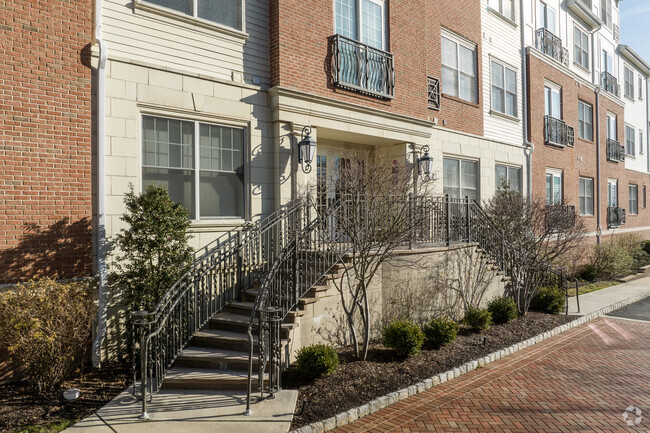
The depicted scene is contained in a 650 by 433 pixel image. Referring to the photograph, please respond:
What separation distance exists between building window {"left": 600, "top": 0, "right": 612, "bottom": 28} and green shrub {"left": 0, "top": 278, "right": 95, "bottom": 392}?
92.1 feet

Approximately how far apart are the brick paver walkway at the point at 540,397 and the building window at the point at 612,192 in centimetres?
1739

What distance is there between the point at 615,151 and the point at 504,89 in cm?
1218

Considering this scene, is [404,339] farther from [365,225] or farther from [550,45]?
[550,45]

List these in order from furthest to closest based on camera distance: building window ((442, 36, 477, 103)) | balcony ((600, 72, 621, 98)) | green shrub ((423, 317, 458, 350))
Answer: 1. balcony ((600, 72, 621, 98))
2. building window ((442, 36, 477, 103))
3. green shrub ((423, 317, 458, 350))

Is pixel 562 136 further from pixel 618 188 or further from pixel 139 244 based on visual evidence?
pixel 139 244

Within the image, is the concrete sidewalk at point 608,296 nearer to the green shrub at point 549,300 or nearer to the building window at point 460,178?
the green shrub at point 549,300

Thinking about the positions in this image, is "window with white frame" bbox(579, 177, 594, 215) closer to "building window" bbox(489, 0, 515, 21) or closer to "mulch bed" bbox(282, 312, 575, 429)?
"building window" bbox(489, 0, 515, 21)

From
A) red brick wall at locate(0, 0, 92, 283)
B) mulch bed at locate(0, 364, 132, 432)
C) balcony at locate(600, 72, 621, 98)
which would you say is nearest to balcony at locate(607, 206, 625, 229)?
balcony at locate(600, 72, 621, 98)

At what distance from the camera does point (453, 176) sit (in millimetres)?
14148

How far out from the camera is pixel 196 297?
7152 mm

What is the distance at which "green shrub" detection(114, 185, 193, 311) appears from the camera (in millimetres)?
7160

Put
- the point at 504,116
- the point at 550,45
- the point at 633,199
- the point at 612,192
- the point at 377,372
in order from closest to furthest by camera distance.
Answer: the point at 377,372, the point at 504,116, the point at 550,45, the point at 612,192, the point at 633,199

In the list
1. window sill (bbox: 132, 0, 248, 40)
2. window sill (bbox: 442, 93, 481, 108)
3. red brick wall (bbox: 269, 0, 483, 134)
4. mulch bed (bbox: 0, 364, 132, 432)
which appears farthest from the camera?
window sill (bbox: 442, 93, 481, 108)

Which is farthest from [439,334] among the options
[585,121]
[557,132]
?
[585,121]
